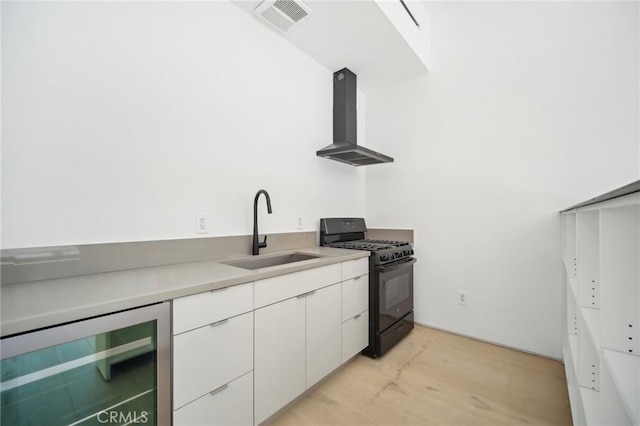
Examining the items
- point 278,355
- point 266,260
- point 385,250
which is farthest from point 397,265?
point 278,355

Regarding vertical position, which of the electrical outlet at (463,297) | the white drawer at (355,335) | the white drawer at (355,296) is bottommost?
the white drawer at (355,335)

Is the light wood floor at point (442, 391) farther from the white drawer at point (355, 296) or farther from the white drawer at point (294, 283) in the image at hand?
the white drawer at point (294, 283)

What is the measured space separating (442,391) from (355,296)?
816 mm

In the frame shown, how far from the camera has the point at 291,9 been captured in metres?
1.90

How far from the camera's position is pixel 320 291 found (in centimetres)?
173

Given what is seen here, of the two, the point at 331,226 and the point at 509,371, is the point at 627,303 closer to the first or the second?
the point at 509,371

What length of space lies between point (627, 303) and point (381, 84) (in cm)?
290

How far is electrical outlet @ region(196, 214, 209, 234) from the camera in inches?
65.6

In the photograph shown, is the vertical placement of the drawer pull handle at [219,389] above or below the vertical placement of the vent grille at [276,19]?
below

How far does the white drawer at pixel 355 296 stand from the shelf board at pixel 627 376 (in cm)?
139

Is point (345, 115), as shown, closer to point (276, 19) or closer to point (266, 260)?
point (276, 19)

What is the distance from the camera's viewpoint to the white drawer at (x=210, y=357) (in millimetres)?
1040

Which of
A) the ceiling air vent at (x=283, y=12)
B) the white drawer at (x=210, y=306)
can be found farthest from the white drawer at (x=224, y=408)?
the ceiling air vent at (x=283, y=12)

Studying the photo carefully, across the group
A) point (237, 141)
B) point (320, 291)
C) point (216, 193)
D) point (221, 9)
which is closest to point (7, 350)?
point (216, 193)
